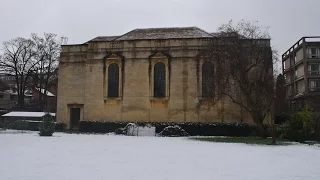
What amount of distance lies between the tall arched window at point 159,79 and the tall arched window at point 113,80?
458 cm

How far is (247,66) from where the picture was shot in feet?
104

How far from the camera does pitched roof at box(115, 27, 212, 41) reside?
39497 mm

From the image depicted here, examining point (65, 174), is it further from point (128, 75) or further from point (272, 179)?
point (128, 75)

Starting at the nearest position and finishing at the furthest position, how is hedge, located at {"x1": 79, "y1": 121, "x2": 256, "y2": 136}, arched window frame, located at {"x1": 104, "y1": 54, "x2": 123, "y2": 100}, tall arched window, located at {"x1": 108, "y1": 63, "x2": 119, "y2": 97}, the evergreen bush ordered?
the evergreen bush
hedge, located at {"x1": 79, "y1": 121, "x2": 256, "y2": 136}
arched window frame, located at {"x1": 104, "y1": 54, "x2": 123, "y2": 100}
tall arched window, located at {"x1": 108, "y1": 63, "x2": 119, "y2": 97}

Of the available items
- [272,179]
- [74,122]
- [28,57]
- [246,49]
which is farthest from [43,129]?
[28,57]

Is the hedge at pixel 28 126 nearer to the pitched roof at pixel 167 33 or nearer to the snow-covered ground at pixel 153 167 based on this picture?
the pitched roof at pixel 167 33

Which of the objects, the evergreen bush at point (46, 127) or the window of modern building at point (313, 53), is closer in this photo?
the evergreen bush at point (46, 127)

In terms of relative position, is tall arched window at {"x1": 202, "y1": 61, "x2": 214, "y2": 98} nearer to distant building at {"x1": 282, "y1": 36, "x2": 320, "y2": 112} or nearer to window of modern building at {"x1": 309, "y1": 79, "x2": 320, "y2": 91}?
distant building at {"x1": 282, "y1": 36, "x2": 320, "y2": 112}

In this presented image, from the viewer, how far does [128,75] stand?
38750 millimetres

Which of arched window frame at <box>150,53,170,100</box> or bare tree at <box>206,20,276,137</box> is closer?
bare tree at <box>206,20,276,137</box>

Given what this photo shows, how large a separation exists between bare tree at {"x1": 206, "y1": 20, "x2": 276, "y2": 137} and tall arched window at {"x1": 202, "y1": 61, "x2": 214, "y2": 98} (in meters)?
1.16

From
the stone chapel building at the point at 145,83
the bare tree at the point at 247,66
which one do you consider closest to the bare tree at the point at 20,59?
the stone chapel building at the point at 145,83

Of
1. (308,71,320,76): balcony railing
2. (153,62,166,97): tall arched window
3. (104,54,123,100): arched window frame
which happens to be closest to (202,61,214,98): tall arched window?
(153,62,166,97): tall arched window

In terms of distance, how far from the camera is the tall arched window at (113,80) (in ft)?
129
